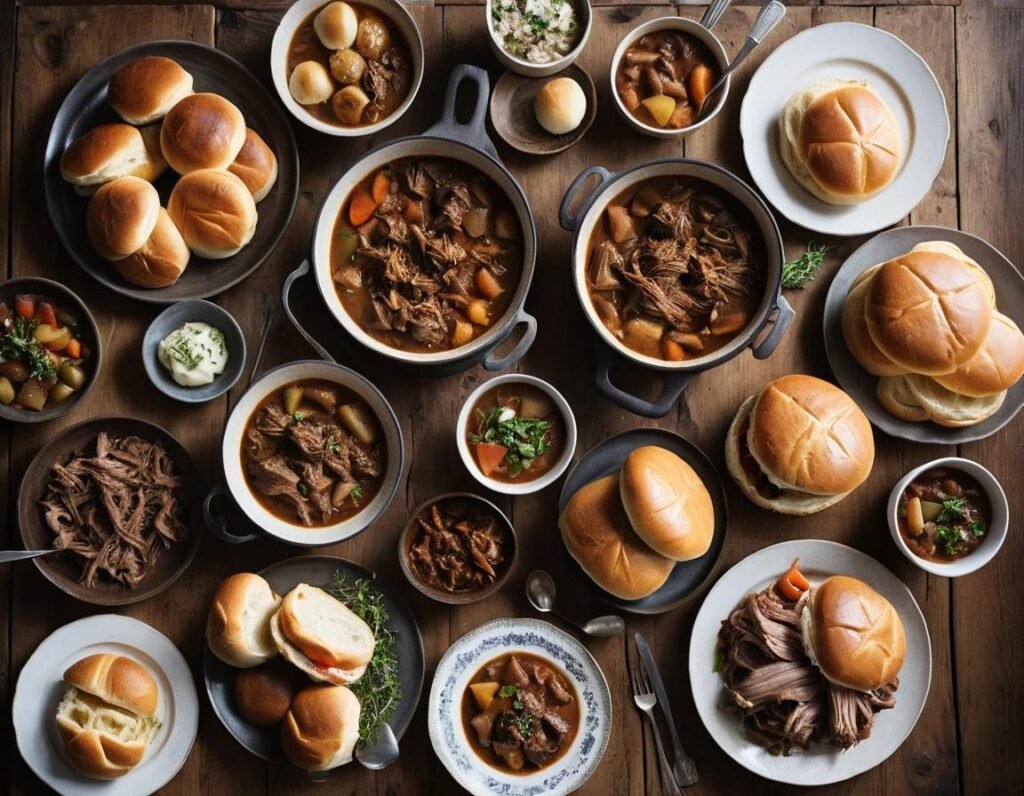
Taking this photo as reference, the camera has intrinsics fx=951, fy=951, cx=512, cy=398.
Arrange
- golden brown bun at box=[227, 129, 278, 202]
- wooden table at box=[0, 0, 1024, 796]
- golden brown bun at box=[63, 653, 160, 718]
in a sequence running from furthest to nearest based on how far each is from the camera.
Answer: wooden table at box=[0, 0, 1024, 796] → golden brown bun at box=[227, 129, 278, 202] → golden brown bun at box=[63, 653, 160, 718]

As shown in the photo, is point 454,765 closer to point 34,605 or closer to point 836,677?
point 836,677

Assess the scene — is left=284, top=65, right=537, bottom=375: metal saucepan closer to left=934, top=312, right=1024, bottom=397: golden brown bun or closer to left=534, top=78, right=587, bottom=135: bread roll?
left=534, top=78, right=587, bottom=135: bread roll

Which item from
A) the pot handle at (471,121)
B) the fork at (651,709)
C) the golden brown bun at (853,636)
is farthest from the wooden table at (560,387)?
the golden brown bun at (853,636)

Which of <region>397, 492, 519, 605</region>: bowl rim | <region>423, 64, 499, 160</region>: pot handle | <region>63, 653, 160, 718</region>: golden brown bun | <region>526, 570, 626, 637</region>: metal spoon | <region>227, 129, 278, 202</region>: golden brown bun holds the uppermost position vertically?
<region>423, 64, 499, 160</region>: pot handle

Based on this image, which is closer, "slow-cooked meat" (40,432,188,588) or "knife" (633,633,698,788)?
"slow-cooked meat" (40,432,188,588)

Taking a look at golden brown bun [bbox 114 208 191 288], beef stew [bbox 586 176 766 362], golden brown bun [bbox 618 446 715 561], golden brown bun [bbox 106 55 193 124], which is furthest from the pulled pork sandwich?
golden brown bun [bbox 106 55 193 124]

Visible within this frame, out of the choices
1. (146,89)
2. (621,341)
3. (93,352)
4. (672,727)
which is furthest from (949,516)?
(146,89)
